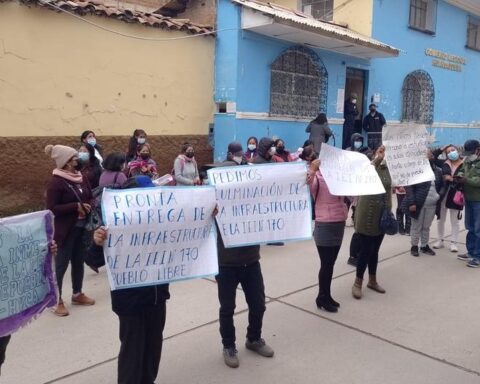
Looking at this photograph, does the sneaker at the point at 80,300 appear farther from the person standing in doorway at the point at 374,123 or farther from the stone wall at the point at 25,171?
the person standing in doorway at the point at 374,123

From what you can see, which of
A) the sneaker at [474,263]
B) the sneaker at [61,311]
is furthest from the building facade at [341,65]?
the sneaker at [61,311]

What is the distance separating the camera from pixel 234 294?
362 centimetres

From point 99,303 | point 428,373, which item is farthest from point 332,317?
point 99,303

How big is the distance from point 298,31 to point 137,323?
27.1 ft

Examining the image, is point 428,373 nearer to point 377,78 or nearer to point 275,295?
point 275,295

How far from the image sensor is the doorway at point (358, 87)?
515 inches

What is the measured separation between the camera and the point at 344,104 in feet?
41.5

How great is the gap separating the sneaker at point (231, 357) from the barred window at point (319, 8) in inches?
470

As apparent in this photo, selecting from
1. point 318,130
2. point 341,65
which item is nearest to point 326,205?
point 318,130

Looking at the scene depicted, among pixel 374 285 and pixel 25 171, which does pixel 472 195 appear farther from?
pixel 25 171

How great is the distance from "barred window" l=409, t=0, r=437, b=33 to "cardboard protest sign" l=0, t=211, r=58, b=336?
1396cm

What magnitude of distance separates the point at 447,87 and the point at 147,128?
440 inches

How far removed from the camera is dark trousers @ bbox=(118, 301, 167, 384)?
2902mm

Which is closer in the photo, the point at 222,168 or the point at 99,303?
the point at 222,168
